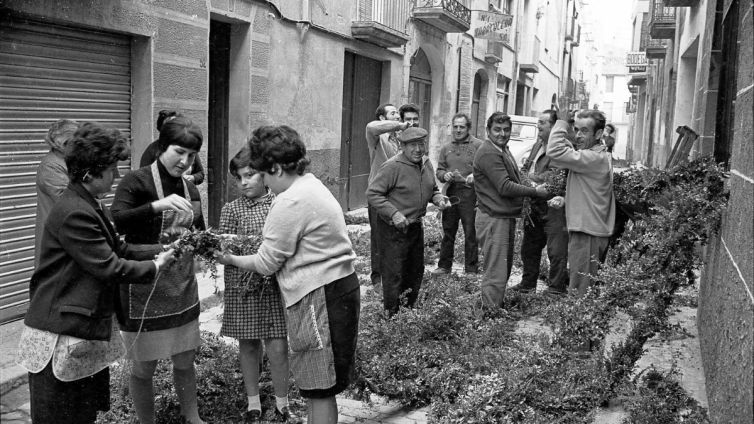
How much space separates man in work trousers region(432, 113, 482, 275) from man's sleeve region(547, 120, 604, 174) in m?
2.88

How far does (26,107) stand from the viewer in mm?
6227

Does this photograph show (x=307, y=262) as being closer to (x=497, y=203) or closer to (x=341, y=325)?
(x=341, y=325)

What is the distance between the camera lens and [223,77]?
9.70m

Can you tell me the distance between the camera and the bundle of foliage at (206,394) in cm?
398

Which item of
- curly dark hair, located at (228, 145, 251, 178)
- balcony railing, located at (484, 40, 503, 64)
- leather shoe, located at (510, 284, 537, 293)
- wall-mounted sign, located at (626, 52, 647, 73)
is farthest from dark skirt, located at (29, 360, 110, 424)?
wall-mounted sign, located at (626, 52, 647, 73)

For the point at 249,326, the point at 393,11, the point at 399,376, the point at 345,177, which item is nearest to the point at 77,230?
the point at 249,326

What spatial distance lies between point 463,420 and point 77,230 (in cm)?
221

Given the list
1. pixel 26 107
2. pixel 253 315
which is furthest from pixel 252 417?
pixel 26 107

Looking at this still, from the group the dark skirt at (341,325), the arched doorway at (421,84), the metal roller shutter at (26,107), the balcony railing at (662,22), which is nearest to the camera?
the dark skirt at (341,325)

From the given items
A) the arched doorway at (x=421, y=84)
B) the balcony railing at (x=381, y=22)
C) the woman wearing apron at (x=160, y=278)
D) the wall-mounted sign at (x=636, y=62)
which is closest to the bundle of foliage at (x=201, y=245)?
the woman wearing apron at (x=160, y=278)

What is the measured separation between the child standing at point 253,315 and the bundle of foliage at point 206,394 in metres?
0.15

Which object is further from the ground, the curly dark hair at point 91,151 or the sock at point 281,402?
the curly dark hair at point 91,151

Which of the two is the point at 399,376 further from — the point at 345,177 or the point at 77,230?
the point at 345,177

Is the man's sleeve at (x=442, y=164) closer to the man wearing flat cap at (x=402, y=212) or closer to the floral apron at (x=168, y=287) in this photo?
the man wearing flat cap at (x=402, y=212)
